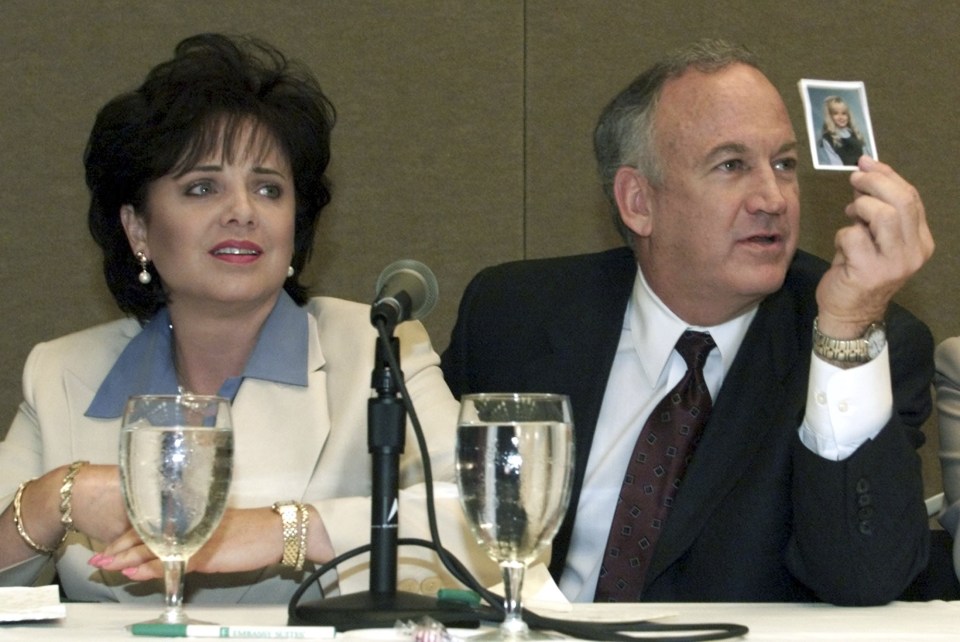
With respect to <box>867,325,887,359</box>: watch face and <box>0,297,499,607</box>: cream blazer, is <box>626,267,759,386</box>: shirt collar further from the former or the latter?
<box>867,325,887,359</box>: watch face

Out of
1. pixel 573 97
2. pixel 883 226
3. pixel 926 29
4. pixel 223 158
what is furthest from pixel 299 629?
pixel 926 29

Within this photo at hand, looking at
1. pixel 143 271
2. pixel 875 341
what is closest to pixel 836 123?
pixel 875 341

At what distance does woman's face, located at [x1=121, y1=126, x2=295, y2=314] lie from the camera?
2203 mm

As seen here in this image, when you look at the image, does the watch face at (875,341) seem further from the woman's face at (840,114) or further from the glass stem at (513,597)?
the glass stem at (513,597)

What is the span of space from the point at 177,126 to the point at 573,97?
4.04ft

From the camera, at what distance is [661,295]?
2404 millimetres

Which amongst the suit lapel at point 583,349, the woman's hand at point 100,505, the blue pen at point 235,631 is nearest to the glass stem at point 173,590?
the blue pen at point 235,631

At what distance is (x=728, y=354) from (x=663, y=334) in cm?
12

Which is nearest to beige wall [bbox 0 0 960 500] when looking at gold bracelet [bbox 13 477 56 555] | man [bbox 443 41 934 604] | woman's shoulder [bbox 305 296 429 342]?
man [bbox 443 41 934 604]

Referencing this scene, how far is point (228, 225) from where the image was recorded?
2.21m

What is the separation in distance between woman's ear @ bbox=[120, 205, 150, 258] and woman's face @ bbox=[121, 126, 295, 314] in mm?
102

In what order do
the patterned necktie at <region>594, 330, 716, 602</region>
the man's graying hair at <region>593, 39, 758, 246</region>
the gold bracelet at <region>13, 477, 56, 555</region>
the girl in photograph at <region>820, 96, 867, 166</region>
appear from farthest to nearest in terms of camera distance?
the man's graying hair at <region>593, 39, 758, 246</region> → the patterned necktie at <region>594, 330, 716, 602</region> → the gold bracelet at <region>13, 477, 56, 555</region> → the girl in photograph at <region>820, 96, 867, 166</region>

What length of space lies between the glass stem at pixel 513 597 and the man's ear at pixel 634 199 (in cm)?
135

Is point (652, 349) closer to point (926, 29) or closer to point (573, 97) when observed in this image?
point (573, 97)
